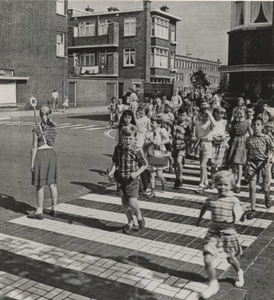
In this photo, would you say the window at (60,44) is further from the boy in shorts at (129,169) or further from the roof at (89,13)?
the boy in shorts at (129,169)

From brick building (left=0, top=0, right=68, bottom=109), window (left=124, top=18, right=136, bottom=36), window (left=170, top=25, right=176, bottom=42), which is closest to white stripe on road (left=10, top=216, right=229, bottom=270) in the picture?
brick building (left=0, top=0, right=68, bottom=109)

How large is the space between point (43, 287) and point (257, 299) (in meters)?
2.24

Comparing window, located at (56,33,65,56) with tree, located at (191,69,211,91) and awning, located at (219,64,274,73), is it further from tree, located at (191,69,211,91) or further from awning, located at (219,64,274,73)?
awning, located at (219,64,274,73)

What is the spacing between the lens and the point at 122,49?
49344 mm

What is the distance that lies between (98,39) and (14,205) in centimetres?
4412

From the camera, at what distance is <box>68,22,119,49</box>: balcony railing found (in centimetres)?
4925

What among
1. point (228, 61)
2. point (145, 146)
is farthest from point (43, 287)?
point (228, 61)

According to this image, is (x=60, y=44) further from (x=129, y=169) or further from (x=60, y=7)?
(x=129, y=169)

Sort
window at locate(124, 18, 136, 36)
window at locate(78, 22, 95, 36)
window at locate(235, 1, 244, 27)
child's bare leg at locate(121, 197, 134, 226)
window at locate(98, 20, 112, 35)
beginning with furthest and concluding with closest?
window at locate(78, 22, 95, 36) → window at locate(98, 20, 112, 35) → window at locate(124, 18, 136, 36) → window at locate(235, 1, 244, 27) → child's bare leg at locate(121, 197, 134, 226)

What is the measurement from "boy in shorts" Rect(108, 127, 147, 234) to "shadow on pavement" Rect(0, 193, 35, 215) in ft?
6.94

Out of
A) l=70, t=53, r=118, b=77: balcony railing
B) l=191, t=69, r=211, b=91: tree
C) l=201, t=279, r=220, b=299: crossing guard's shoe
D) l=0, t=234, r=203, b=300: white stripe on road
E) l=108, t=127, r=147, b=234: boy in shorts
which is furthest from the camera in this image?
l=70, t=53, r=118, b=77: balcony railing

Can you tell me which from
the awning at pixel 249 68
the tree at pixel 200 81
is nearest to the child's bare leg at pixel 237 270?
the awning at pixel 249 68

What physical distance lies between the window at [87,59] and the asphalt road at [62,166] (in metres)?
31.6

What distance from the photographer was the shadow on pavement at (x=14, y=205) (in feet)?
26.4
